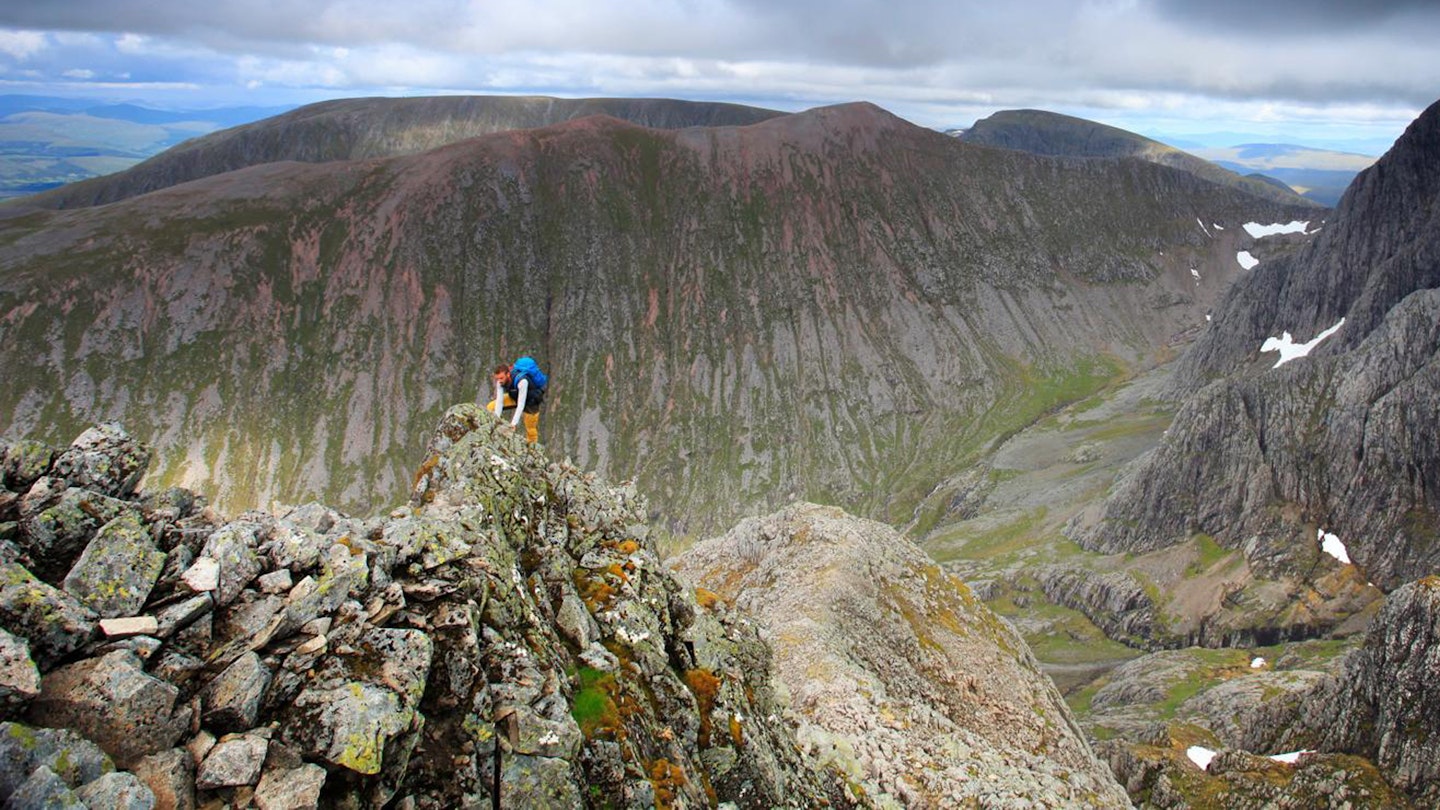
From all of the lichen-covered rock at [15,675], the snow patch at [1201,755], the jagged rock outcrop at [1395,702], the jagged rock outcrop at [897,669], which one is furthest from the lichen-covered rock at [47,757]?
the jagged rock outcrop at [1395,702]

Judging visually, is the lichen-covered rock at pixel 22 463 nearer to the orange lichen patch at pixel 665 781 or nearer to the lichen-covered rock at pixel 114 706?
the lichen-covered rock at pixel 114 706

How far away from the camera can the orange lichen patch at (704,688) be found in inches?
803

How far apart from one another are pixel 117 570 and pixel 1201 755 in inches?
3407

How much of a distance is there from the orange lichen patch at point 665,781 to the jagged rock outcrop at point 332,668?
0.19 feet

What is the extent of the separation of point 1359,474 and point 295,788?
168 meters

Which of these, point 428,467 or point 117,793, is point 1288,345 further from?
point 117,793

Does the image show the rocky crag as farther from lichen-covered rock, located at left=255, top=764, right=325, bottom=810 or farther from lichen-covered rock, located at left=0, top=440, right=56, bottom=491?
lichen-covered rock, located at left=0, top=440, right=56, bottom=491

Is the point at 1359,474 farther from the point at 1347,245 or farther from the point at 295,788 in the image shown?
the point at 295,788

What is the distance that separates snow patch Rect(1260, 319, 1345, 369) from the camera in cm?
18250

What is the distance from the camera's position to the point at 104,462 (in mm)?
14203

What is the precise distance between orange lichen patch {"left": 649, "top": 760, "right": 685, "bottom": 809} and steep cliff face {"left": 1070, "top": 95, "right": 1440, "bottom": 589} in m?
153

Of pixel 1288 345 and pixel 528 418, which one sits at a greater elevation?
pixel 528 418

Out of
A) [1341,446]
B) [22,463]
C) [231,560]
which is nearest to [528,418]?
[231,560]

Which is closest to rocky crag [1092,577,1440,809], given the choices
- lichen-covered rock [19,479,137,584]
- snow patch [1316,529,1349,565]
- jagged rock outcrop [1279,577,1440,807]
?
jagged rock outcrop [1279,577,1440,807]
